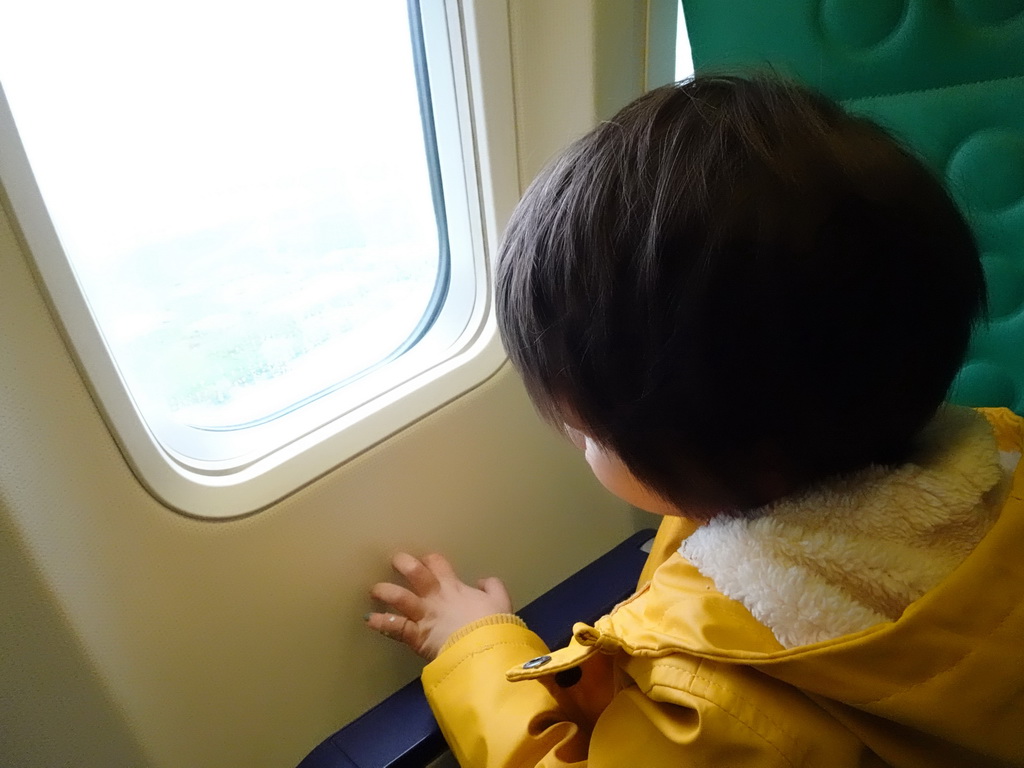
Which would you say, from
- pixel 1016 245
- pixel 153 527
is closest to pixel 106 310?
Result: pixel 153 527

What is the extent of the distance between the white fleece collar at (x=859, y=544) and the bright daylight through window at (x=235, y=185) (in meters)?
0.55

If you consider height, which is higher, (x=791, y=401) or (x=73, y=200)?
(x=73, y=200)

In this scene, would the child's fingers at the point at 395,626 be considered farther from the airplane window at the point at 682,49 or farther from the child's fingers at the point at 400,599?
the airplane window at the point at 682,49

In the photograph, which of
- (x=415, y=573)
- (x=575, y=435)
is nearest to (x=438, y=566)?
(x=415, y=573)

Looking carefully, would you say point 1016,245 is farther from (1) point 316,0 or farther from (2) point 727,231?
(1) point 316,0

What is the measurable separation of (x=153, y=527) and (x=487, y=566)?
47 cm

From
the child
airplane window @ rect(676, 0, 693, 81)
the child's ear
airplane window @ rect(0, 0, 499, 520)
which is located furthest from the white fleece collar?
airplane window @ rect(676, 0, 693, 81)

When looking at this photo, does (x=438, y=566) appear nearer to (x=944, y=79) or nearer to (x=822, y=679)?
(x=822, y=679)

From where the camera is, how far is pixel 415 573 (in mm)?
892

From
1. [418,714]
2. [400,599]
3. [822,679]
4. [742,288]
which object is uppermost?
[742,288]

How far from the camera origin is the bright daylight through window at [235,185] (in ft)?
2.15

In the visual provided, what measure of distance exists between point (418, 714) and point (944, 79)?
898 mm

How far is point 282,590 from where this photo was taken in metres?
0.80

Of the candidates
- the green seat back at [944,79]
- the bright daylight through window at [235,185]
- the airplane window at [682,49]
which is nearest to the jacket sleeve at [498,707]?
the bright daylight through window at [235,185]
